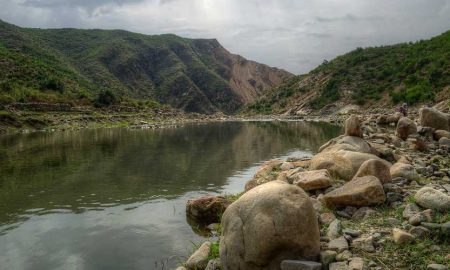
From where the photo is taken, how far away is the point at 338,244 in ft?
31.0

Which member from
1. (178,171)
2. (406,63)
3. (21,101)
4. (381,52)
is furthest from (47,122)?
(381,52)

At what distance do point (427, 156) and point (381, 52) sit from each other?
12409 cm

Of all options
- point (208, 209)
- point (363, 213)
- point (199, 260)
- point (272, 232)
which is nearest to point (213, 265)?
point (199, 260)

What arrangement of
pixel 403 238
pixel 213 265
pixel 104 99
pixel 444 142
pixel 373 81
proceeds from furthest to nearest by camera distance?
pixel 373 81, pixel 104 99, pixel 444 142, pixel 213 265, pixel 403 238

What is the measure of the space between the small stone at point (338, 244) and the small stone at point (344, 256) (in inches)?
6.1

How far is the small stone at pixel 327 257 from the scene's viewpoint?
29.0 feet

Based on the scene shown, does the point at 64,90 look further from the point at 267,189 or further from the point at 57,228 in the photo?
the point at 267,189

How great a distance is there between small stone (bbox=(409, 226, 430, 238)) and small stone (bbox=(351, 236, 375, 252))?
95 centimetres

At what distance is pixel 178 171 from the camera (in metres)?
28.5

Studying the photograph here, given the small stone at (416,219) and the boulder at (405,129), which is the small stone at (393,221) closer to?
the small stone at (416,219)

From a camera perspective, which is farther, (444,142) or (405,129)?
(405,129)

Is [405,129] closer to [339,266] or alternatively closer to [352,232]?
[352,232]

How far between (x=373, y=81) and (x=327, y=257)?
369ft

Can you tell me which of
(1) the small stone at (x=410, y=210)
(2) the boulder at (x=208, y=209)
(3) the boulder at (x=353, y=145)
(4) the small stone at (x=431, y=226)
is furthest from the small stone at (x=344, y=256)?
(3) the boulder at (x=353, y=145)
